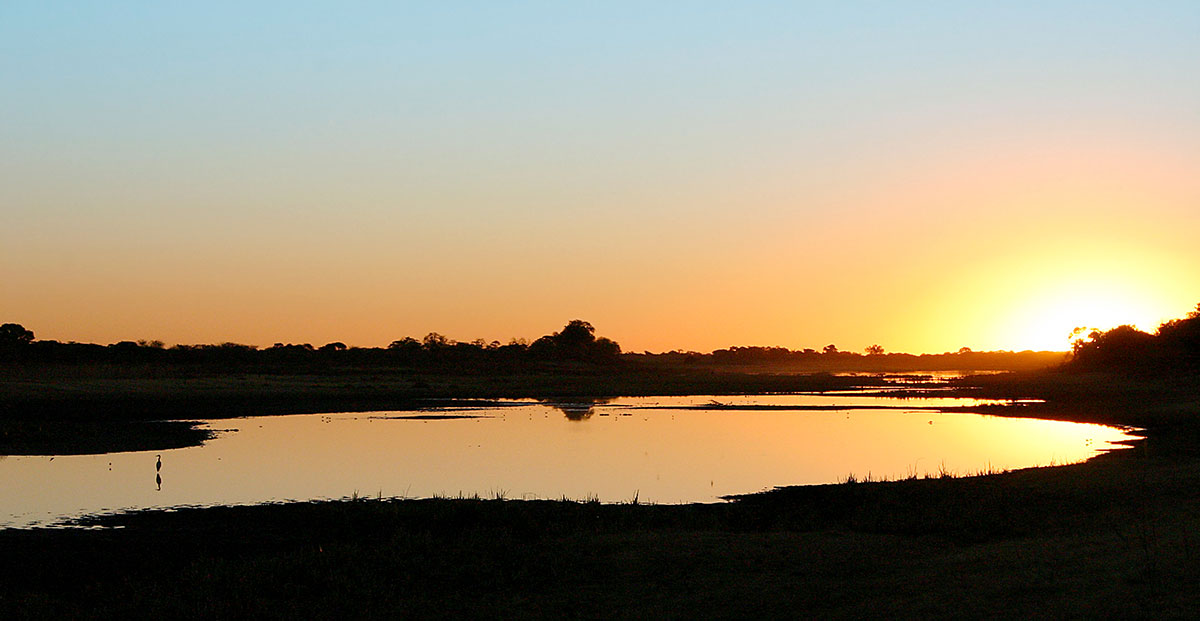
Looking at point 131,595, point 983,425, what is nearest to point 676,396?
point 983,425

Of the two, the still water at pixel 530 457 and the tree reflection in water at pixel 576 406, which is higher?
the tree reflection in water at pixel 576 406

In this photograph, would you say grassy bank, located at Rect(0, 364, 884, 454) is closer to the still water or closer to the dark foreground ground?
the still water

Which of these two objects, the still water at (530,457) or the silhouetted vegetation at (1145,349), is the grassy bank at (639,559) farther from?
the silhouetted vegetation at (1145,349)

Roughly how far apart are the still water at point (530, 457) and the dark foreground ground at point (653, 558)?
536 centimetres

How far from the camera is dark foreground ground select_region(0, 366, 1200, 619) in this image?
45.9ft

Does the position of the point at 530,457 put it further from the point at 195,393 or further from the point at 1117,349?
the point at 1117,349

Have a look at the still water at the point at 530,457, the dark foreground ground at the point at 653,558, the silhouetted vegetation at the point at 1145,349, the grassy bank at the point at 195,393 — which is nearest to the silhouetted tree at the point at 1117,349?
the silhouetted vegetation at the point at 1145,349

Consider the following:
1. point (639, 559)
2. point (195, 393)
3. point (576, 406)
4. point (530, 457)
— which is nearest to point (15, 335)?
point (195, 393)

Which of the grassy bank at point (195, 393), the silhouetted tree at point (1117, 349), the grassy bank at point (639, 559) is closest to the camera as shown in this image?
the grassy bank at point (639, 559)

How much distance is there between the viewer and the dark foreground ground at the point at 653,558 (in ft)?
45.9

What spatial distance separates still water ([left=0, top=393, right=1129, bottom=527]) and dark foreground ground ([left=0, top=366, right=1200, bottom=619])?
536 cm

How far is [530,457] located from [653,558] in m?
23.7

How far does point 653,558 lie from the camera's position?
1748cm

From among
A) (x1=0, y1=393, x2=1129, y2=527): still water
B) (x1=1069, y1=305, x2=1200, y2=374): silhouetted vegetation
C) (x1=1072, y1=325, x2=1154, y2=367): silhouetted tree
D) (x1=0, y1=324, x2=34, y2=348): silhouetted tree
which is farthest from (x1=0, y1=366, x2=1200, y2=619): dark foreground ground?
(x1=0, y1=324, x2=34, y2=348): silhouetted tree
